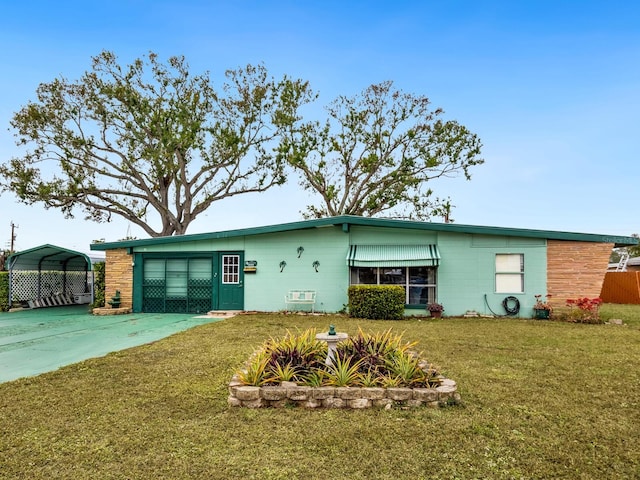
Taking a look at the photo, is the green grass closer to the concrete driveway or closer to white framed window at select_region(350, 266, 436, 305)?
the concrete driveway

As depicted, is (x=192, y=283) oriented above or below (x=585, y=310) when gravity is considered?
above

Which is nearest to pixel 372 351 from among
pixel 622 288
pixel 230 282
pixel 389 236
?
pixel 389 236

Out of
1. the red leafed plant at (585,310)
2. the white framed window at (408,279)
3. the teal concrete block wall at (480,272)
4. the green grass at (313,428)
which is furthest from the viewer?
the white framed window at (408,279)

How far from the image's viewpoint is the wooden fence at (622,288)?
16812mm

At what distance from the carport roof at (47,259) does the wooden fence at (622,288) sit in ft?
66.6

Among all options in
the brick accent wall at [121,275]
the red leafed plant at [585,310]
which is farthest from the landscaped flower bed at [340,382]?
the brick accent wall at [121,275]

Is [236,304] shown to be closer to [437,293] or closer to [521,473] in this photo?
[437,293]

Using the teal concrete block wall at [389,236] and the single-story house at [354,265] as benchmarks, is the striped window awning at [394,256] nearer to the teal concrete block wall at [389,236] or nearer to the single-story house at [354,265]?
the single-story house at [354,265]

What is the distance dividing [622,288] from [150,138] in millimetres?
22940

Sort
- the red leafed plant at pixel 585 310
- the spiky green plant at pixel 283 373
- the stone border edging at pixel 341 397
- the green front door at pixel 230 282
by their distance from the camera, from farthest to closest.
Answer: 1. the green front door at pixel 230 282
2. the red leafed plant at pixel 585 310
3. the spiky green plant at pixel 283 373
4. the stone border edging at pixel 341 397

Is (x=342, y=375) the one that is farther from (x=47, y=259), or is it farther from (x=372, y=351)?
(x=47, y=259)

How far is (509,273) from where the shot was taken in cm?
1121

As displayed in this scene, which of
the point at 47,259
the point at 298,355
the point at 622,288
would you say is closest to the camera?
the point at 298,355

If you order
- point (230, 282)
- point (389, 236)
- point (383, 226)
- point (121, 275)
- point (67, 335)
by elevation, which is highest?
point (383, 226)
